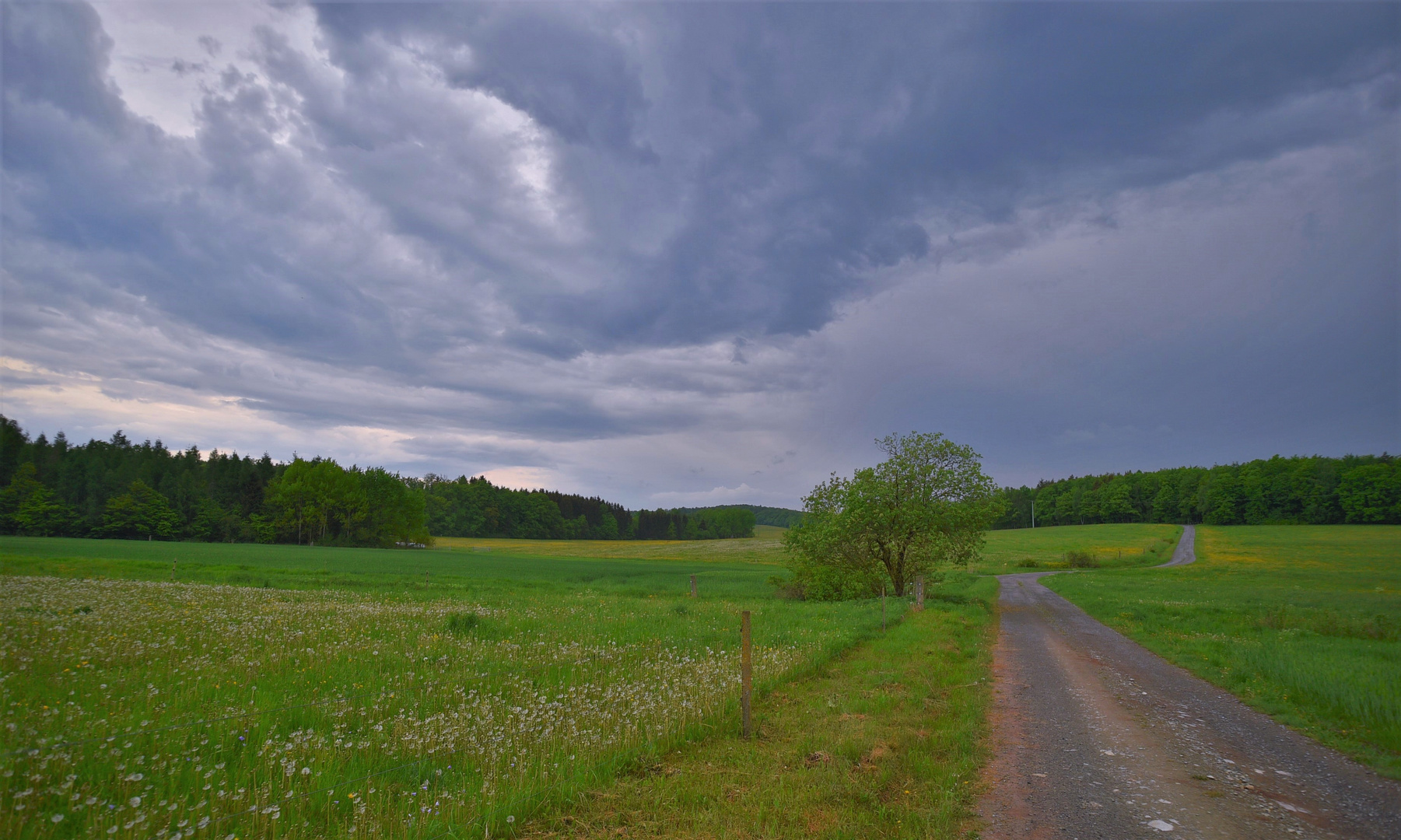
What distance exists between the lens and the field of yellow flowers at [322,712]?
5230 mm

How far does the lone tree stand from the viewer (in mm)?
31281

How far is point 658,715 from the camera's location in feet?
28.5

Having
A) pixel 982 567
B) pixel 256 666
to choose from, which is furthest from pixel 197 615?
pixel 982 567

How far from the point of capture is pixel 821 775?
7.28 metres

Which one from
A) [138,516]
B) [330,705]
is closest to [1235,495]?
[330,705]

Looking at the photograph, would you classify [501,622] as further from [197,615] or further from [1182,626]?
[1182,626]

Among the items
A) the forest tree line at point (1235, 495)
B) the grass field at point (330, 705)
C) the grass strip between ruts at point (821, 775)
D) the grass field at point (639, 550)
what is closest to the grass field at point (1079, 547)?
the forest tree line at point (1235, 495)

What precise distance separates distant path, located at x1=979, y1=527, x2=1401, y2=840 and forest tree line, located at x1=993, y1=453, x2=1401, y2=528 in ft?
173

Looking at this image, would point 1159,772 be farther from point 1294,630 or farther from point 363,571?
point 363,571

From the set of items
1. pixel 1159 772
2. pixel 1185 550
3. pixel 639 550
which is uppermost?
pixel 1159 772

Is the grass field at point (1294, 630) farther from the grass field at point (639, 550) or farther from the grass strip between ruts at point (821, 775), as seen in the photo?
the grass field at point (639, 550)

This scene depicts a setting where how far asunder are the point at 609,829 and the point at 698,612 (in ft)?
57.6

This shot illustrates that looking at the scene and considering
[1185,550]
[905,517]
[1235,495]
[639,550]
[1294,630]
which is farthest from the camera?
[1235,495]

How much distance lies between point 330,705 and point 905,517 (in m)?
27.9
